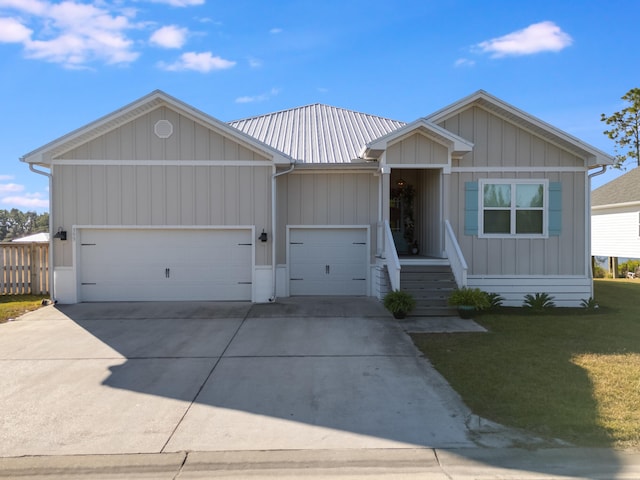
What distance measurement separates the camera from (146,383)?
5602 millimetres

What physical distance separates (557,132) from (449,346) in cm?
700

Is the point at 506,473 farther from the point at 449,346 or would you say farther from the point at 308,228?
the point at 308,228

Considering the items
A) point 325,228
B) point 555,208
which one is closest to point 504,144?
point 555,208

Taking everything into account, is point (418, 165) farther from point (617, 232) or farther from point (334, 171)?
point (617, 232)

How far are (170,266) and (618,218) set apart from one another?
70.9 feet

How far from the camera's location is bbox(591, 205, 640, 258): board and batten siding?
69.5 feet

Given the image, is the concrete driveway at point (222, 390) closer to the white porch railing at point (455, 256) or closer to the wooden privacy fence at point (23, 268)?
the white porch railing at point (455, 256)

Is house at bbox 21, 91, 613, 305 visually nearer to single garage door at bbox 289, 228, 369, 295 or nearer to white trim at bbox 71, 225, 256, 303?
white trim at bbox 71, 225, 256, 303

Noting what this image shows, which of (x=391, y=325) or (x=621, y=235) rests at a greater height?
(x=621, y=235)

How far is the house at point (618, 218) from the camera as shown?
21.1 m

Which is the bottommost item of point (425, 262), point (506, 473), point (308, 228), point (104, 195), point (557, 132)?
point (506, 473)

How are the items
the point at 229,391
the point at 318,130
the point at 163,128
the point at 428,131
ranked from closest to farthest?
the point at 229,391
the point at 428,131
the point at 163,128
the point at 318,130

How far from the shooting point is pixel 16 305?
11.1 metres

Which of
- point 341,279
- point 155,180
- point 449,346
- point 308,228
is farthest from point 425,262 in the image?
point 155,180
